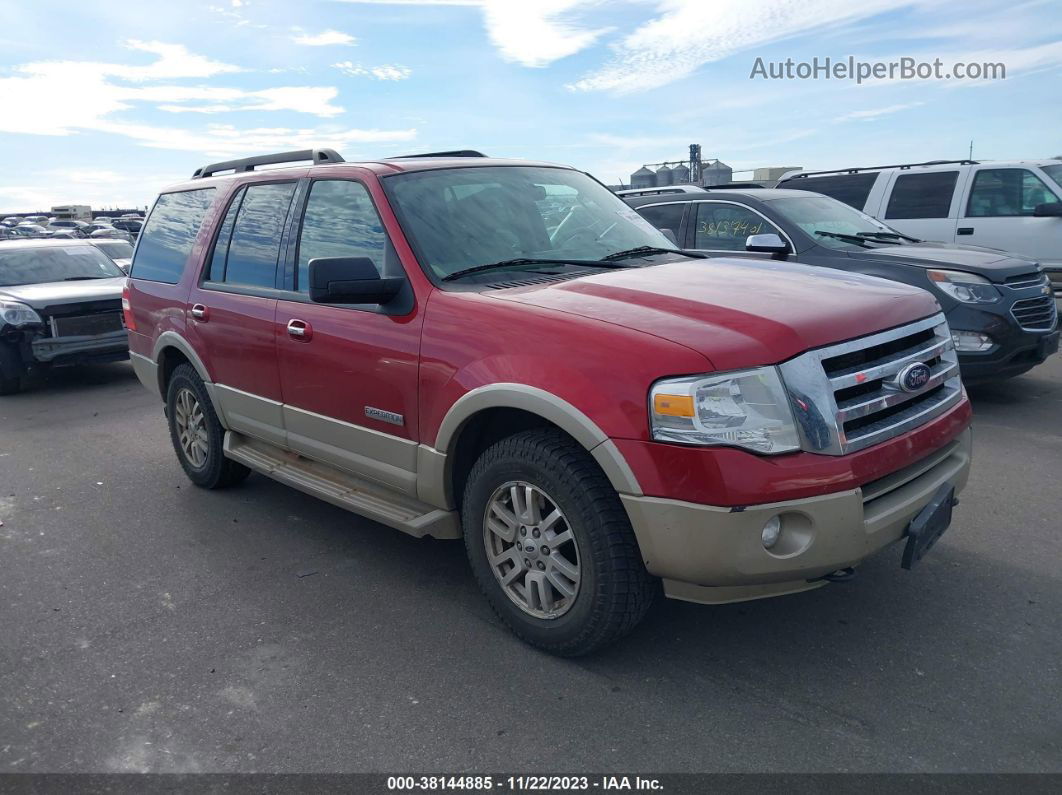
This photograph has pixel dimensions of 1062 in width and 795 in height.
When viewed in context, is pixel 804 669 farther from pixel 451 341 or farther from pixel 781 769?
pixel 451 341

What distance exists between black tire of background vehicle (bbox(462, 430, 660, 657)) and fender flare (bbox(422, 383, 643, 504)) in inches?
Answer: 3.5

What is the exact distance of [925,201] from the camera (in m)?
10.4

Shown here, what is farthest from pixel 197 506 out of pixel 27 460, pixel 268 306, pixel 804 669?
pixel 804 669

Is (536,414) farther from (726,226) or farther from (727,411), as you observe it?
(726,226)

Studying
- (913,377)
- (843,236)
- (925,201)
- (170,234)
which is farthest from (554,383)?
(925,201)

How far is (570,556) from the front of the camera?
3.19 metres

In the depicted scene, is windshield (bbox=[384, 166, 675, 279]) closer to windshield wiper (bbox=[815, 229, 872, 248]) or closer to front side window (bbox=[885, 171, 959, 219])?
windshield wiper (bbox=[815, 229, 872, 248])

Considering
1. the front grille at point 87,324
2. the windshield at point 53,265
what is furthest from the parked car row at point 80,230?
the front grille at point 87,324

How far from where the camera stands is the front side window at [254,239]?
4.50 meters

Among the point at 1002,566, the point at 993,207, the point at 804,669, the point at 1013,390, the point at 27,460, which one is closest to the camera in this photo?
the point at 804,669

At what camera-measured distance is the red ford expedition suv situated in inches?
110

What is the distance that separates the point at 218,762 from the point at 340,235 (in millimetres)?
2363

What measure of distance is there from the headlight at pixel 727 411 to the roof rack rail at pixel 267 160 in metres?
2.65

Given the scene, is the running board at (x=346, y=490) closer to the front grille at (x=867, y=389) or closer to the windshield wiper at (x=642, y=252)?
the windshield wiper at (x=642, y=252)
